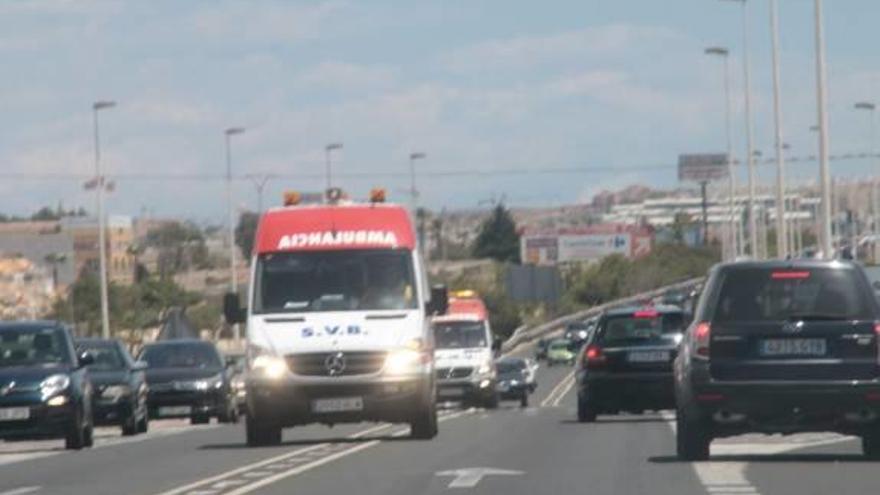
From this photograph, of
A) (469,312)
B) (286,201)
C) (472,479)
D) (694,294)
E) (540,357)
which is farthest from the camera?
(540,357)

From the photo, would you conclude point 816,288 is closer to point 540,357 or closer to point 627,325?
point 627,325

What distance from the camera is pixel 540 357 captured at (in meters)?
118

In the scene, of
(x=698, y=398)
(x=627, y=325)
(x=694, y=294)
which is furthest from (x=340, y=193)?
(x=698, y=398)

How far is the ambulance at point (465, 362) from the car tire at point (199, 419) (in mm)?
5629

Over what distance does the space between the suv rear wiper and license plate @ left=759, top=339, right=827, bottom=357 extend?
0.63ft

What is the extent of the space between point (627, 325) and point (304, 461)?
34.8 ft

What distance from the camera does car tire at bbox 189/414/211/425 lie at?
4550cm

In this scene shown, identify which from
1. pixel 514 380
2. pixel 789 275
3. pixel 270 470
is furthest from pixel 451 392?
pixel 789 275

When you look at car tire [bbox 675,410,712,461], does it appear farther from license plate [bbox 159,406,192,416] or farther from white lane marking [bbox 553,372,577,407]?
white lane marking [bbox 553,372,577,407]

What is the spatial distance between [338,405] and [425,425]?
1175mm

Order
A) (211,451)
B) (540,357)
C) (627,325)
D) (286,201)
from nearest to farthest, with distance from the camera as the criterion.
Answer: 1. (211,451)
2. (286,201)
3. (627,325)
4. (540,357)

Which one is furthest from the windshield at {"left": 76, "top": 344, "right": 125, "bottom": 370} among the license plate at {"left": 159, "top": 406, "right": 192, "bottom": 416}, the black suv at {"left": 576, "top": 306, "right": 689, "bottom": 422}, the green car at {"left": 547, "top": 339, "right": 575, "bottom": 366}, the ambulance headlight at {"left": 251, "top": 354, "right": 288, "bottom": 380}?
the green car at {"left": 547, "top": 339, "right": 575, "bottom": 366}

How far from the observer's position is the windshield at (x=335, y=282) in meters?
30.9

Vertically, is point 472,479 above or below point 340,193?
below
